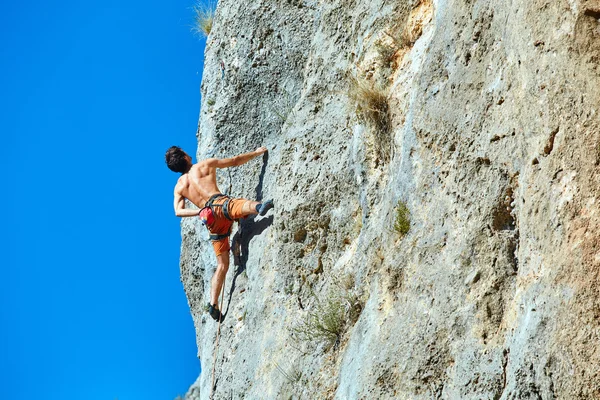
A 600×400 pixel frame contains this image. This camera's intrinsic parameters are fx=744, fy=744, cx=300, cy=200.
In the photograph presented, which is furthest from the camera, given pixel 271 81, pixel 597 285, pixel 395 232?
pixel 271 81

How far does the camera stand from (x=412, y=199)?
568 centimetres

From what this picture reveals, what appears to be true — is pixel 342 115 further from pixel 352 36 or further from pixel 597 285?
pixel 597 285

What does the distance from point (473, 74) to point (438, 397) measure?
2294 millimetres

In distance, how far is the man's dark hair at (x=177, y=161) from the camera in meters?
9.07

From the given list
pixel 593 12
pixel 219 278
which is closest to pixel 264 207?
pixel 219 278

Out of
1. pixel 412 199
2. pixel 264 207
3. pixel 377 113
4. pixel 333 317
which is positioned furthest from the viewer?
pixel 264 207

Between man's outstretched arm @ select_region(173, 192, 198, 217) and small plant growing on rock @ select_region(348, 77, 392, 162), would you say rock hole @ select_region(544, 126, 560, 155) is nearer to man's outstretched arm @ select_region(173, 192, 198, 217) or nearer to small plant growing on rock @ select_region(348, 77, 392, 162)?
small plant growing on rock @ select_region(348, 77, 392, 162)

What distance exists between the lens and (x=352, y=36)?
25.5 ft

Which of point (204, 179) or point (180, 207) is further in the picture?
point (180, 207)

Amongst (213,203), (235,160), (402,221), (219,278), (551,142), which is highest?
(235,160)

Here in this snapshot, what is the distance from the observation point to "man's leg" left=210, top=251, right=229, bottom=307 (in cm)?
859

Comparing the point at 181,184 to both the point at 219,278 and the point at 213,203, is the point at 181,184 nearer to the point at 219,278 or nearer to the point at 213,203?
the point at 213,203

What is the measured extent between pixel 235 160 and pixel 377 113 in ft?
8.07

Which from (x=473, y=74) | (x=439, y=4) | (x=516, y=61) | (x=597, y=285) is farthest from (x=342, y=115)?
(x=597, y=285)
